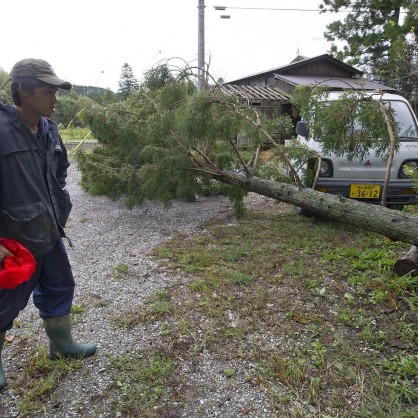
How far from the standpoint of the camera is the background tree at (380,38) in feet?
38.8

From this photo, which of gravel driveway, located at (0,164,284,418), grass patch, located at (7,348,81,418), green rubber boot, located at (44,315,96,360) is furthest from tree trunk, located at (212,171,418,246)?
grass patch, located at (7,348,81,418)

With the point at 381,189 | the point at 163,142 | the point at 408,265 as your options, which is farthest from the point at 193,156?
the point at 408,265

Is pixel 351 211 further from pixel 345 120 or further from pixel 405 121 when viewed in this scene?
pixel 405 121

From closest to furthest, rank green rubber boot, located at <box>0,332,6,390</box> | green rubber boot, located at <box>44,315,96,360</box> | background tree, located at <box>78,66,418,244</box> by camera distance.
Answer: green rubber boot, located at <box>0,332,6,390</box>
green rubber boot, located at <box>44,315,96,360</box>
background tree, located at <box>78,66,418,244</box>

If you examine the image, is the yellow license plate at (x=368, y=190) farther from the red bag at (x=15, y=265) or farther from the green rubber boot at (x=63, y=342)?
the red bag at (x=15, y=265)

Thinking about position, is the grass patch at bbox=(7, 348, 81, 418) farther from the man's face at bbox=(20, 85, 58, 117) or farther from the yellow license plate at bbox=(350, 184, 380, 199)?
the yellow license plate at bbox=(350, 184, 380, 199)

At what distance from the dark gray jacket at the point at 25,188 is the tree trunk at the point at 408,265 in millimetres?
2997

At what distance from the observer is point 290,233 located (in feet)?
15.8

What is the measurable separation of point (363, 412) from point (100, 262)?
3.11 meters

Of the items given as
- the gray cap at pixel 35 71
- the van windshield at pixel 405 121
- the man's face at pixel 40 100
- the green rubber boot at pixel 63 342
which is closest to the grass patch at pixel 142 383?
the green rubber boot at pixel 63 342

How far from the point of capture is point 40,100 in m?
2.00

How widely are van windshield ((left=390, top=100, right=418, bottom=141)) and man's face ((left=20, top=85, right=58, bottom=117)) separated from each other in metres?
4.98

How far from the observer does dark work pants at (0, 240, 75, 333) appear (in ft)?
6.86

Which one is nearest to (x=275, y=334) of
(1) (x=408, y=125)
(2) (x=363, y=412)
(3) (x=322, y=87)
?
(2) (x=363, y=412)
